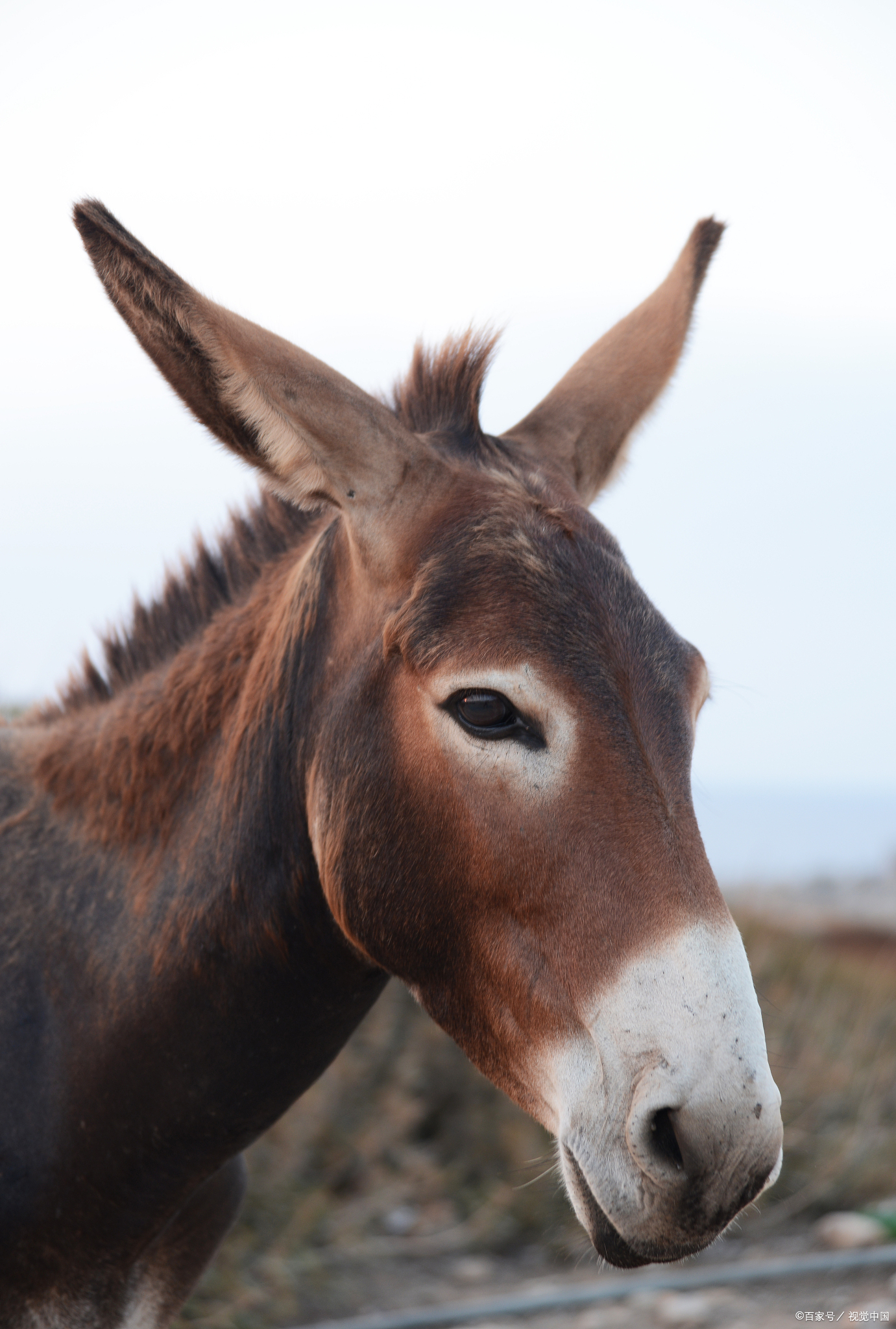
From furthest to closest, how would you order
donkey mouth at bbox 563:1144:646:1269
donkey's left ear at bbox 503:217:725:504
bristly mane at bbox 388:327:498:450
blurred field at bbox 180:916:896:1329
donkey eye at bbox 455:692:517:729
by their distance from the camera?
blurred field at bbox 180:916:896:1329
donkey's left ear at bbox 503:217:725:504
bristly mane at bbox 388:327:498:450
donkey eye at bbox 455:692:517:729
donkey mouth at bbox 563:1144:646:1269

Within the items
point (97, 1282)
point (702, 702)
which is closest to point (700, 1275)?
point (97, 1282)

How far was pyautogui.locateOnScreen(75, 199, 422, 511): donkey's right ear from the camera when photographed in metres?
1.79

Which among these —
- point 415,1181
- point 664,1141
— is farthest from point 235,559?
point 415,1181

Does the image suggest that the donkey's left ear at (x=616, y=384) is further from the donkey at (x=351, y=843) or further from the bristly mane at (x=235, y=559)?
the bristly mane at (x=235, y=559)

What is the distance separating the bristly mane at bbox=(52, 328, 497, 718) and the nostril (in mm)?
1402

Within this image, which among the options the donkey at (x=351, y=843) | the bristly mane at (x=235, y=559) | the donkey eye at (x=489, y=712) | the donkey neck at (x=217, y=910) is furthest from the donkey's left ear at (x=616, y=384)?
the donkey eye at (x=489, y=712)

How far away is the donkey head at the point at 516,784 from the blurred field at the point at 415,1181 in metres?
2.92

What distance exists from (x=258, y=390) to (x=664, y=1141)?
1362 millimetres

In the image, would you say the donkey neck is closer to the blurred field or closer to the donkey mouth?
the donkey mouth

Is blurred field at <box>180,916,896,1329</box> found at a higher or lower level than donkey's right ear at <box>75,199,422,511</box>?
lower

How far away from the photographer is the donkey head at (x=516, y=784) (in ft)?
4.91

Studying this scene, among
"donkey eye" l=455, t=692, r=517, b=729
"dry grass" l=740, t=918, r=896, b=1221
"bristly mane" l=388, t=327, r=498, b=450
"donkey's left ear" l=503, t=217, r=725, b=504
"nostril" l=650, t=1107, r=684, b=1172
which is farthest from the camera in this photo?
"dry grass" l=740, t=918, r=896, b=1221

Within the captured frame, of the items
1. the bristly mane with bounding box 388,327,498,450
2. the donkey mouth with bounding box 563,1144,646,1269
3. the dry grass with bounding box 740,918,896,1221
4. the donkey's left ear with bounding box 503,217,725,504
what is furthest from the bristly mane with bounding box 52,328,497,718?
the dry grass with bounding box 740,918,896,1221

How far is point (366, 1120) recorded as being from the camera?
5078 millimetres
